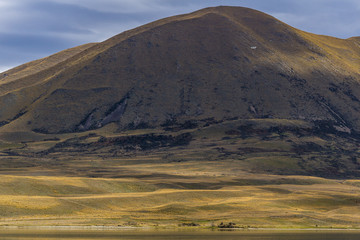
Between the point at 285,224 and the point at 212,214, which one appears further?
the point at 212,214

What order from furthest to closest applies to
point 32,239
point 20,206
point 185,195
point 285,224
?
point 185,195 < point 20,206 < point 285,224 < point 32,239

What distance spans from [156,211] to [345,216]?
41.0m

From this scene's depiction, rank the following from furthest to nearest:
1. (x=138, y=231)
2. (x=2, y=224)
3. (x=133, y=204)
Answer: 1. (x=133, y=204)
2. (x=2, y=224)
3. (x=138, y=231)

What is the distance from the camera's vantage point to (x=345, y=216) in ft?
450

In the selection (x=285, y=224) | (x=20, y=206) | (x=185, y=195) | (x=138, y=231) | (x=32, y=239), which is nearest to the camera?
(x=32, y=239)

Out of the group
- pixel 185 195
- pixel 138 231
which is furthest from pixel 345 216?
pixel 138 231

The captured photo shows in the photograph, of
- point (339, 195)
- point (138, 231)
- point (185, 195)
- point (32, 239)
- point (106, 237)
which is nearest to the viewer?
point (32, 239)

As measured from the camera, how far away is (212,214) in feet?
434

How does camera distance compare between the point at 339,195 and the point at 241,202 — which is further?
the point at 339,195

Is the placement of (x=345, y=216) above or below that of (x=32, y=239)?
below

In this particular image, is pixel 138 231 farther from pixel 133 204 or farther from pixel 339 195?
pixel 339 195

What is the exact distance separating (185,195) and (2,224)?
57.3 meters

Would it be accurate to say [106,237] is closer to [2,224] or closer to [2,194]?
[2,224]

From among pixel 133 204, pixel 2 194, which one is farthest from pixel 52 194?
pixel 133 204
